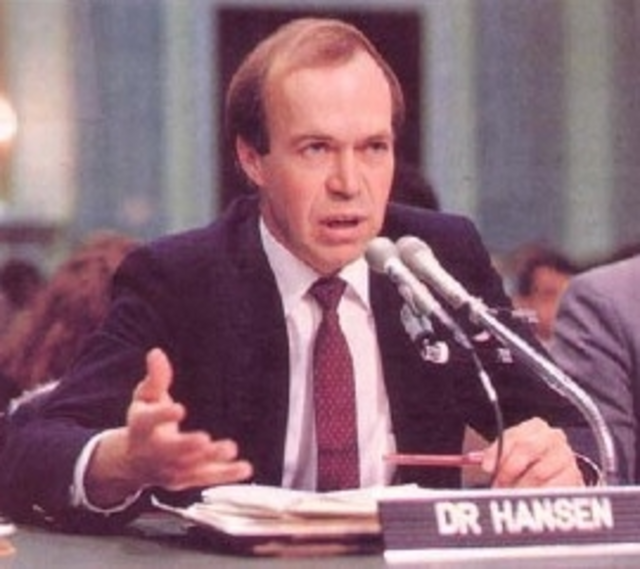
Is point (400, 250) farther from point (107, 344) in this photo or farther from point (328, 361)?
point (107, 344)

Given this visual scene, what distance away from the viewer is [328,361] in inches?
80.7

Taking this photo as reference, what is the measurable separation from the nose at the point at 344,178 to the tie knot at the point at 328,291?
0.34ft

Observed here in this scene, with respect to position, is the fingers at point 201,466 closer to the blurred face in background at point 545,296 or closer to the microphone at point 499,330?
the microphone at point 499,330

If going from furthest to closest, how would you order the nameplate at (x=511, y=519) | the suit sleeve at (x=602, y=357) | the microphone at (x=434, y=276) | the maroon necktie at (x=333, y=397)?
the suit sleeve at (x=602, y=357)
the maroon necktie at (x=333, y=397)
the microphone at (x=434, y=276)
the nameplate at (x=511, y=519)

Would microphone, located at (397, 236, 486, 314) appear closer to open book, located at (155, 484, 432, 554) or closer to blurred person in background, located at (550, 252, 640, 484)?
open book, located at (155, 484, 432, 554)

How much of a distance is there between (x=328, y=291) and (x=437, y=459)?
25 cm

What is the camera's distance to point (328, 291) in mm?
2064

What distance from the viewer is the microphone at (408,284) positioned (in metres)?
1.71

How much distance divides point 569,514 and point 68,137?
0.89 m

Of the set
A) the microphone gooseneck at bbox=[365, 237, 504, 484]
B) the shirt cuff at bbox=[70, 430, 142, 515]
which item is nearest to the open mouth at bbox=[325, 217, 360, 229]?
the microphone gooseneck at bbox=[365, 237, 504, 484]

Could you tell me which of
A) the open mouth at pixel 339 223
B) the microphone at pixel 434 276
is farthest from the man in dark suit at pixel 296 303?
the microphone at pixel 434 276

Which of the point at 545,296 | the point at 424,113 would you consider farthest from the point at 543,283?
the point at 424,113

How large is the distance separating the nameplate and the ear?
68cm

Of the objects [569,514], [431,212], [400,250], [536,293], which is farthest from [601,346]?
[569,514]
